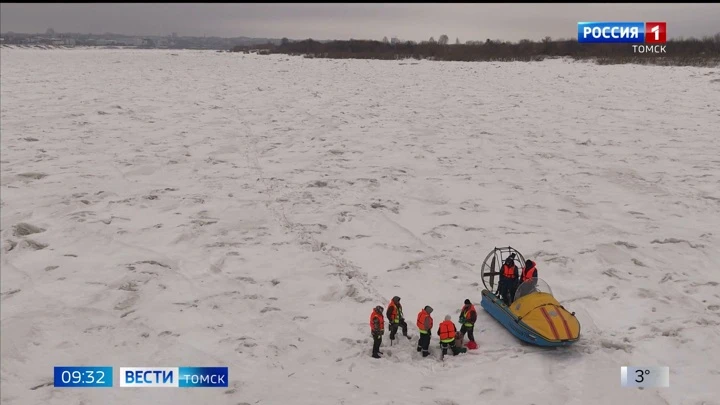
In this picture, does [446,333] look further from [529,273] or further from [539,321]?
[529,273]

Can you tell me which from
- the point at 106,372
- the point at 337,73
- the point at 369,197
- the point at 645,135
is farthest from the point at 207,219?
the point at 337,73

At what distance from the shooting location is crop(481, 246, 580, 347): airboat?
649cm

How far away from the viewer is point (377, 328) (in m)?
6.61

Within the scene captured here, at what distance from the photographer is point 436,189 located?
1303cm

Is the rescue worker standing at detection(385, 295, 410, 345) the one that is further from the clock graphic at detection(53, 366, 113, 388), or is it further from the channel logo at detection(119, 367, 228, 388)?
the clock graphic at detection(53, 366, 113, 388)

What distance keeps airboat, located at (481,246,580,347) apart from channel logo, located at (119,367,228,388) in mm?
4052

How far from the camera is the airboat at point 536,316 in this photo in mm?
6492

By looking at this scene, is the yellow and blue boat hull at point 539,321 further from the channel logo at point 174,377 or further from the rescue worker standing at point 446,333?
the channel logo at point 174,377

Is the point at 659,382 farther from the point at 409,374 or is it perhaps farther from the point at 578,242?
the point at 578,242

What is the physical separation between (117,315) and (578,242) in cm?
869

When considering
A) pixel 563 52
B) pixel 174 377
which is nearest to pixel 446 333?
pixel 174 377

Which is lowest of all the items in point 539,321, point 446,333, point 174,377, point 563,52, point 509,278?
point 174,377

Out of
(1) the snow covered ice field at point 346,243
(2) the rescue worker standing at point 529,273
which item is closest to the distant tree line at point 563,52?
(1) the snow covered ice field at point 346,243

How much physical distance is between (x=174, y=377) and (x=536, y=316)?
16.4 feet
